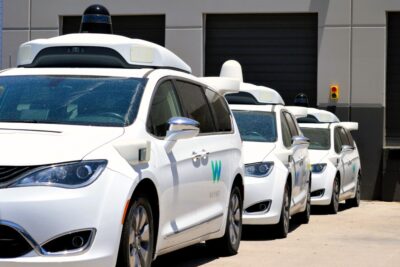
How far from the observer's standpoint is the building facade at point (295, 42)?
20.3m

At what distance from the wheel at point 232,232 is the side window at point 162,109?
1701 millimetres

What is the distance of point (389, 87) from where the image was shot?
20.5 meters

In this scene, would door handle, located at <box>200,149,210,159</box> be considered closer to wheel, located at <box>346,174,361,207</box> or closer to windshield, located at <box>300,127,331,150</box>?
windshield, located at <box>300,127,331,150</box>

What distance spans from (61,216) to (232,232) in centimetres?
376

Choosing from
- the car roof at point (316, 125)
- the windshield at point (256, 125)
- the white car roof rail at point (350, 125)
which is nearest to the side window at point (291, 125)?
the windshield at point (256, 125)

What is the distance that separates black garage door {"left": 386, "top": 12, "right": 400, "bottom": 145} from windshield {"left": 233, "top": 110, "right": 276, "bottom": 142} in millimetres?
9167

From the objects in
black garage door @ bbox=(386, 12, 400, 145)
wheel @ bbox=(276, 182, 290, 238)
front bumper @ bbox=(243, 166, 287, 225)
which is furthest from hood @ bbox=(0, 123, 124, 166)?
black garage door @ bbox=(386, 12, 400, 145)

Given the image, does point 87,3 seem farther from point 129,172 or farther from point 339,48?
point 129,172

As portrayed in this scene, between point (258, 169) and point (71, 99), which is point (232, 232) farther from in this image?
point (71, 99)

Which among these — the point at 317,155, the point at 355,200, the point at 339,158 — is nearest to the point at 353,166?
the point at 355,200

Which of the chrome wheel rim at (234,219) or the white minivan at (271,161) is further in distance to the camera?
the white minivan at (271,161)

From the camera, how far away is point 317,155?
15922mm

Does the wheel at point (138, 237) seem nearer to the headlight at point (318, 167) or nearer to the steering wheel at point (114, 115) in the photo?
the steering wheel at point (114, 115)

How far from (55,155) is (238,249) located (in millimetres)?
4390
